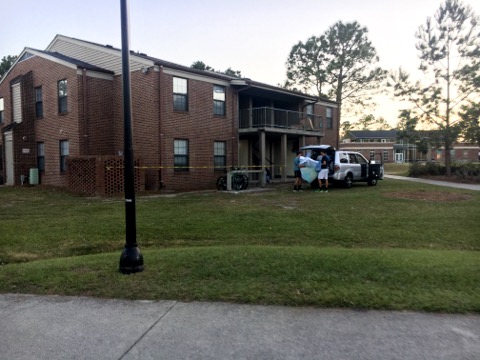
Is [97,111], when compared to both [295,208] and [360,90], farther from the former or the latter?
[360,90]

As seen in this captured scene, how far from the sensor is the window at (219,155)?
786 inches

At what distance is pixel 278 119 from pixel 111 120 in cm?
986

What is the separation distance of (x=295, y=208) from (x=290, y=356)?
27.4 feet

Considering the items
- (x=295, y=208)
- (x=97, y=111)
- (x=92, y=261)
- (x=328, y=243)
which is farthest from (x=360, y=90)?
(x=92, y=261)

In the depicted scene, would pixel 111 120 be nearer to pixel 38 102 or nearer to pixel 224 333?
pixel 38 102

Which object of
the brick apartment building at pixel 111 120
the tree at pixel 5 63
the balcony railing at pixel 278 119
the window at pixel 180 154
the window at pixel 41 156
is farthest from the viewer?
the tree at pixel 5 63

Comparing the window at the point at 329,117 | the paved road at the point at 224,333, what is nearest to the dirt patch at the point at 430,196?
the paved road at the point at 224,333

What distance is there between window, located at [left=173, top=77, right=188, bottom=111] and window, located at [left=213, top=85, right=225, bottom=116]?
1891 mm

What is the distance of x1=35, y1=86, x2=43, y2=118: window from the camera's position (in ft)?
64.5

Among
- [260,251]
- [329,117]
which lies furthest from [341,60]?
[260,251]

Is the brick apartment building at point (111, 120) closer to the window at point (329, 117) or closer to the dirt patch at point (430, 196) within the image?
the window at point (329, 117)

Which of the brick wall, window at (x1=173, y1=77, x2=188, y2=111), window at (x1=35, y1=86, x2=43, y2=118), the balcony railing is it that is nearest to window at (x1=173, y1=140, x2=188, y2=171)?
the brick wall

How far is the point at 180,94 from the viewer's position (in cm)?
1811

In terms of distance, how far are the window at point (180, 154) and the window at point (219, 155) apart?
1.87 metres
